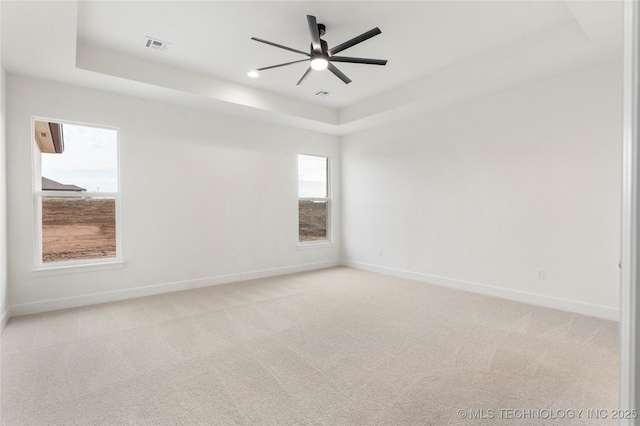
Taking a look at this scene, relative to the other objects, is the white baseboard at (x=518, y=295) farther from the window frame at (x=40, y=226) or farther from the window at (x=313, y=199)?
the window frame at (x=40, y=226)

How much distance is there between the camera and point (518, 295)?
13.6 feet

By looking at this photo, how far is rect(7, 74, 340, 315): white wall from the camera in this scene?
3.68 metres

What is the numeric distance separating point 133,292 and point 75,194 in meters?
1.43

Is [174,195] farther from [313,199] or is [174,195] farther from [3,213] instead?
[313,199]

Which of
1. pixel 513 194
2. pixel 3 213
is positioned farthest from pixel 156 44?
pixel 513 194

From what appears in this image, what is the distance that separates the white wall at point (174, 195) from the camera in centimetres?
368

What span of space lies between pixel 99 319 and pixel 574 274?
5.31m

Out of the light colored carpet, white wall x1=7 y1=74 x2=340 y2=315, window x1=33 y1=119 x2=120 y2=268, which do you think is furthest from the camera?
window x1=33 y1=119 x2=120 y2=268

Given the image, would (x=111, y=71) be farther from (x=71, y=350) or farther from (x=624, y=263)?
(x=624, y=263)

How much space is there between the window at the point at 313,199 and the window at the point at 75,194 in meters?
3.04

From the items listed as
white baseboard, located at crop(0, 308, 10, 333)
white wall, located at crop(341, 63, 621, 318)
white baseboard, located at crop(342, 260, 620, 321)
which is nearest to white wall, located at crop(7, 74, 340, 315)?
white baseboard, located at crop(0, 308, 10, 333)

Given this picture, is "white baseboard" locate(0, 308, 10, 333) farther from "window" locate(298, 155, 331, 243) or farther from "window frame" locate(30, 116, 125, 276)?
"window" locate(298, 155, 331, 243)

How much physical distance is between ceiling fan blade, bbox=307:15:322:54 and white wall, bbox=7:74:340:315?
258cm

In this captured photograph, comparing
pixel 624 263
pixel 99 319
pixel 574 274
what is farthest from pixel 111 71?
pixel 574 274
